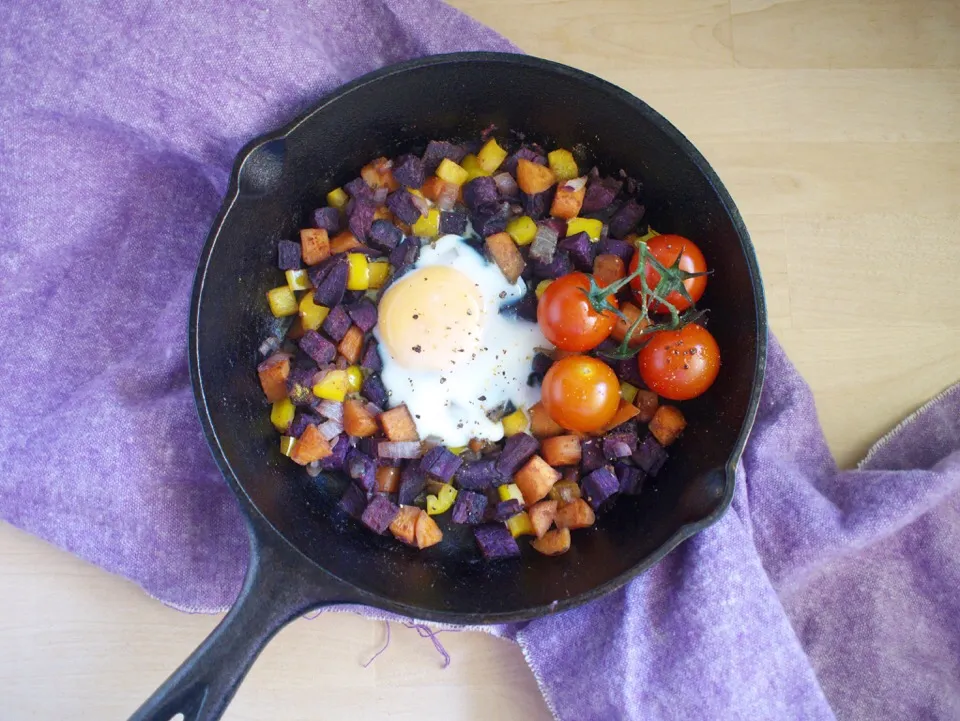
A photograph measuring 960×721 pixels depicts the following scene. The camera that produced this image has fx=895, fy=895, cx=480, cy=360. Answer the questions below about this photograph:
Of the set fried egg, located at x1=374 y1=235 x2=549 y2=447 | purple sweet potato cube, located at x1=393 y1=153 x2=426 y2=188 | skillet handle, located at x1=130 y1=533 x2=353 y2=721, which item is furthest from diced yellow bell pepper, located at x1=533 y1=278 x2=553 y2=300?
skillet handle, located at x1=130 y1=533 x2=353 y2=721

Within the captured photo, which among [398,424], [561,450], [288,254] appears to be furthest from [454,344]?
[288,254]

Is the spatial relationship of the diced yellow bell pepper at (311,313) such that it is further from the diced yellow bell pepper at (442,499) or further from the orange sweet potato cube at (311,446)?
the diced yellow bell pepper at (442,499)

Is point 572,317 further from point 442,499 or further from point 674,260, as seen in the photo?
point 442,499

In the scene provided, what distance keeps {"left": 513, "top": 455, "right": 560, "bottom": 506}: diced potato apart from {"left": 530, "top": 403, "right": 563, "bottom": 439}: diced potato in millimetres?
67

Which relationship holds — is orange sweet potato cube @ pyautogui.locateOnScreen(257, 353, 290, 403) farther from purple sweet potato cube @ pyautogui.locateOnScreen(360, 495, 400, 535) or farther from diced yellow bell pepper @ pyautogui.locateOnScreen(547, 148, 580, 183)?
diced yellow bell pepper @ pyautogui.locateOnScreen(547, 148, 580, 183)

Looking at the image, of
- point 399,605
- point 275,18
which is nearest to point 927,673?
point 399,605

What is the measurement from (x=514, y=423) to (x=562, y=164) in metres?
0.62

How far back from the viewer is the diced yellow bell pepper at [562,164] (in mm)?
2090

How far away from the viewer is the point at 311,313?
202cm

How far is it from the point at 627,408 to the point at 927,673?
2.97 feet

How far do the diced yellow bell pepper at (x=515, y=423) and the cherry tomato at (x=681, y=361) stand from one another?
0.29 m

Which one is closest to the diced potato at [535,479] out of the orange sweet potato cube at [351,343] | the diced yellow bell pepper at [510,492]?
the diced yellow bell pepper at [510,492]

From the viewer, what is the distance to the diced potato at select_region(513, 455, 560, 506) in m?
1.94

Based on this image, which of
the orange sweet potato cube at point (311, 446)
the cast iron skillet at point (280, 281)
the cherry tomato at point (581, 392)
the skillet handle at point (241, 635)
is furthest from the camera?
the orange sweet potato cube at point (311, 446)
